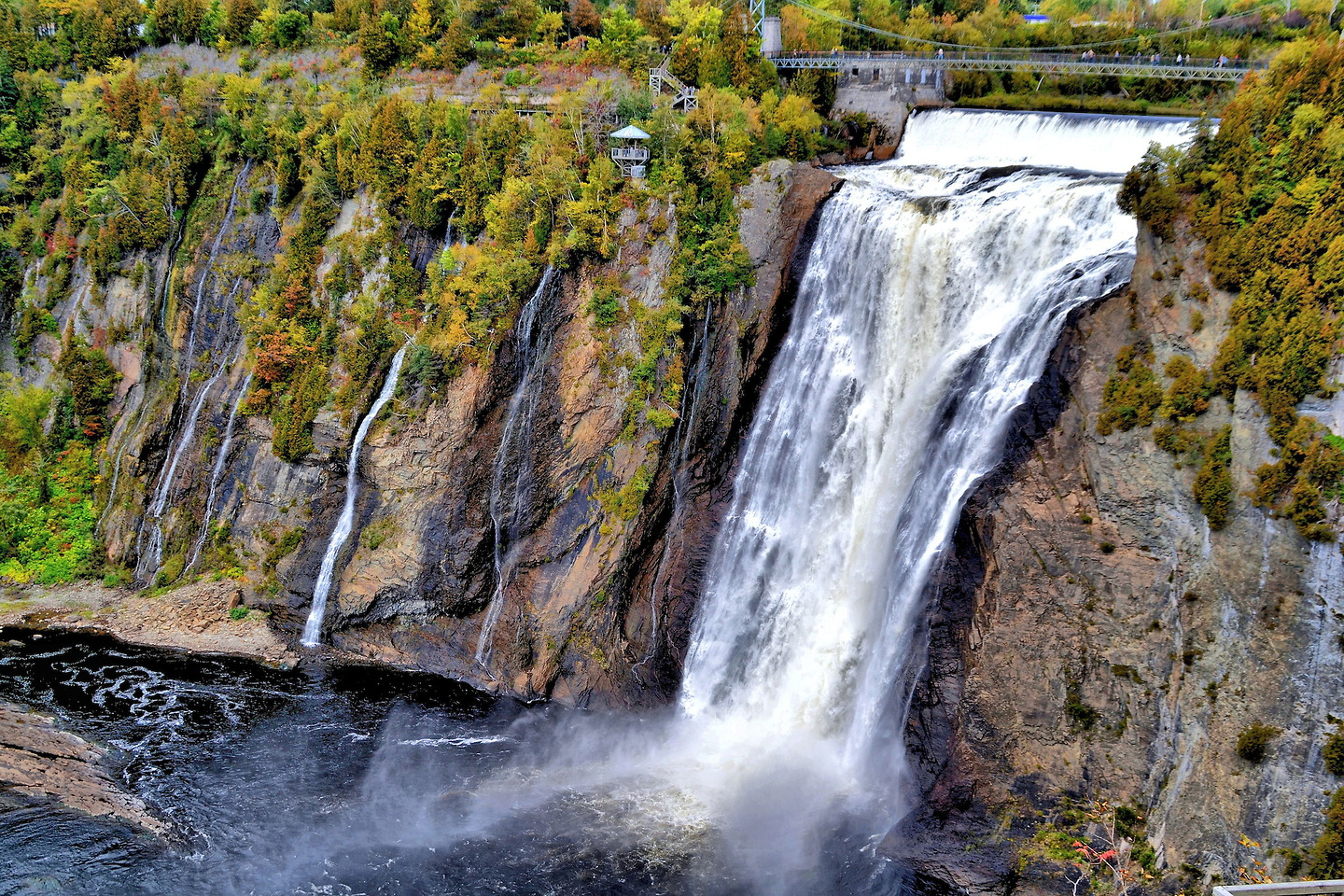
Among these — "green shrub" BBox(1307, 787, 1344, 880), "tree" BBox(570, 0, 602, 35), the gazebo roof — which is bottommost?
"green shrub" BBox(1307, 787, 1344, 880)

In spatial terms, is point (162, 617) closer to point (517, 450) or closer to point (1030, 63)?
point (517, 450)

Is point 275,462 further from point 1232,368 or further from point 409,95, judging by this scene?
point 1232,368

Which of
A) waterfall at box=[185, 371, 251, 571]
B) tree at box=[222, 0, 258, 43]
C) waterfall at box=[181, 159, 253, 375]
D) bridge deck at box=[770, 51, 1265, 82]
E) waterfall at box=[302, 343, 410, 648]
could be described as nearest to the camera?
waterfall at box=[302, 343, 410, 648]

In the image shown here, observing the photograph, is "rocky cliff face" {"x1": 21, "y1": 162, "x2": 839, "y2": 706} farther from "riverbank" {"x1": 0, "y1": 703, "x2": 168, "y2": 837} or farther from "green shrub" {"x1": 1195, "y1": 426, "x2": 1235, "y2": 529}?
"green shrub" {"x1": 1195, "y1": 426, "x2": 1235, "y2": 529}

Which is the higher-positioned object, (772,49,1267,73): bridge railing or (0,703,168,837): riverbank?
(772,49,1267,73): bridge railing

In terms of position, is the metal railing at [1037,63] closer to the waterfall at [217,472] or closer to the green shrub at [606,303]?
the green shrub at [606,303]

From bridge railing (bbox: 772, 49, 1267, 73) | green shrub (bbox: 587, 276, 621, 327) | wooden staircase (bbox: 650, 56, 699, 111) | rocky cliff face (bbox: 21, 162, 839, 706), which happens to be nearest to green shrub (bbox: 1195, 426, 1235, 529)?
rocky cliff face (bbox: 21, 162, 839, 706)

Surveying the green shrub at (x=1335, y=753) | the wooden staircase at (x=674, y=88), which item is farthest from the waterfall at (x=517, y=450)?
the green shrub at (x=1335, y=753)
